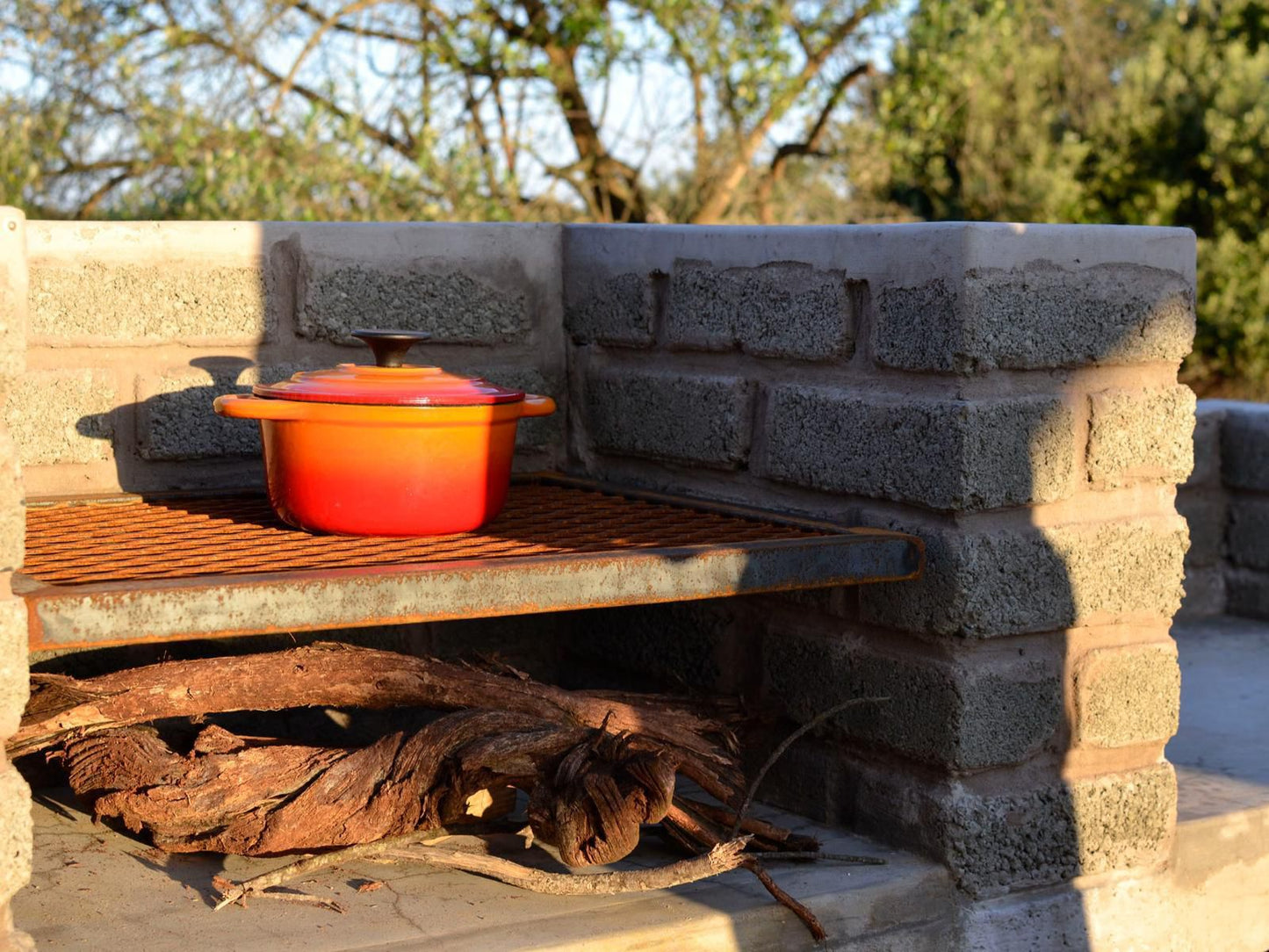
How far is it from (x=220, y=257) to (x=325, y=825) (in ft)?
3.65

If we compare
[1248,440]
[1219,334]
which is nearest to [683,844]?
[1248,440]

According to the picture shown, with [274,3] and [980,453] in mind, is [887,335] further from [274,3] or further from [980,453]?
[274,3]

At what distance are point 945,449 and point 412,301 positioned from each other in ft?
3.98

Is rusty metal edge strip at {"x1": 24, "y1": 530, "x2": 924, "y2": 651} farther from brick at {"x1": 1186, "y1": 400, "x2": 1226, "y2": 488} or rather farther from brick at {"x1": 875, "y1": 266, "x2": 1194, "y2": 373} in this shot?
brick at {"x1": 1186, "y1": 400, "x2": 1226, "y2": 488}

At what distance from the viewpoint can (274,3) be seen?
8.05 metres

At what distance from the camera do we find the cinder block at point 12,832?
197cm

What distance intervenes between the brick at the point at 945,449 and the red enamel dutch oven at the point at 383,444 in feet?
1.81

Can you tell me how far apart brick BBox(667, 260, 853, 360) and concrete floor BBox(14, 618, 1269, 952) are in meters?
0.85

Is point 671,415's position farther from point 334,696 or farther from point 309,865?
point 309,865

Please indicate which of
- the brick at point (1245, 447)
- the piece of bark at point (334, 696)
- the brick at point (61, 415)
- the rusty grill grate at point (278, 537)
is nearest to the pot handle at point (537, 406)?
the rusty grill grate at point (278, 537)

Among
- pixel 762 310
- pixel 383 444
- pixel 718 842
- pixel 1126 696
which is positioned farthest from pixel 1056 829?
pixel 383 444

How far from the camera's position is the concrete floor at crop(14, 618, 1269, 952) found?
2.30 meters

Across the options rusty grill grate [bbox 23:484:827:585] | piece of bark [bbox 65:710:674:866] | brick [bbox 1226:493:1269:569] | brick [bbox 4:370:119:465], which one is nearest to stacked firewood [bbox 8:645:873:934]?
piece of bark [bbox 65:710:674:866]

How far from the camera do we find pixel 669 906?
7.91ft
